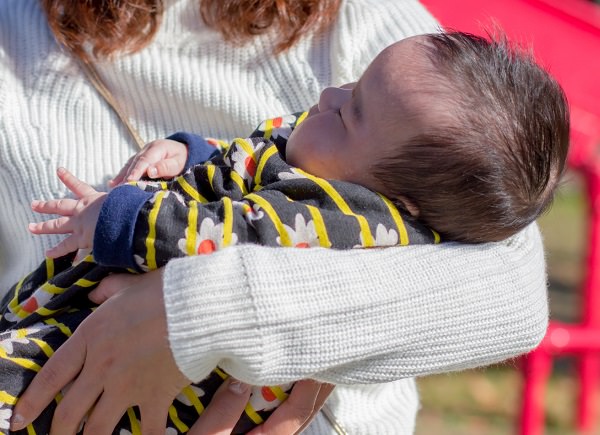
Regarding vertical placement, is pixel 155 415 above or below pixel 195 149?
below

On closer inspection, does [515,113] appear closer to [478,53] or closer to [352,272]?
[478,53]

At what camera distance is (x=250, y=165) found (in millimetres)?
1446

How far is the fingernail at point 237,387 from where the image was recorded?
135cm

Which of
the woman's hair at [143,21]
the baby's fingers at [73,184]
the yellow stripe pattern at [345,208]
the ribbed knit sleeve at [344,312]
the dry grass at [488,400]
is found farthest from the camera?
the dry grass at [488,400]

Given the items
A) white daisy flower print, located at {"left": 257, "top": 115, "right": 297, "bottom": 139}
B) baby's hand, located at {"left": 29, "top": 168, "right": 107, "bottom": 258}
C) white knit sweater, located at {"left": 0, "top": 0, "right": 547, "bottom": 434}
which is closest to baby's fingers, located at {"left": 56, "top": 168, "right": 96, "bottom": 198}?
baby's hand, located at {"left": 29, "top": 168, "right": 107, "bottom": 258}

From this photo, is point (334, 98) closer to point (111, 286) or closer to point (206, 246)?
point (206, 246)

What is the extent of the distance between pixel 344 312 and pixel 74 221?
471 millimetres

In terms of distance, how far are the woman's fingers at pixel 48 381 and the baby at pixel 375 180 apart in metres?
0.03

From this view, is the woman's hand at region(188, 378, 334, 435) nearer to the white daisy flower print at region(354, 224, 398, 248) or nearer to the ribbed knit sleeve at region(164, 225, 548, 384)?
the ribbed knit sleeve at region(164, 225, 548, 384)

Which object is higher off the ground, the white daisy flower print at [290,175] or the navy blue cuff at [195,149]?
the white daisy flower print at [290,175]

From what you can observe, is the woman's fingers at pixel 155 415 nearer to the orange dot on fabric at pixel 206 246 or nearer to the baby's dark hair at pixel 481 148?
the orange dot on fabric at pixel 206 246

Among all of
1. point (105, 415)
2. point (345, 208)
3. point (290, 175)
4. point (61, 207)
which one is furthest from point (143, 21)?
point (105, 415)

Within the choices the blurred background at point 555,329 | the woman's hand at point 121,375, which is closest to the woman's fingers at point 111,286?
the woman's hand at point 121,375

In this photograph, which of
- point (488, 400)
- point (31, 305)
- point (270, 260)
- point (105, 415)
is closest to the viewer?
point (270, 260)
